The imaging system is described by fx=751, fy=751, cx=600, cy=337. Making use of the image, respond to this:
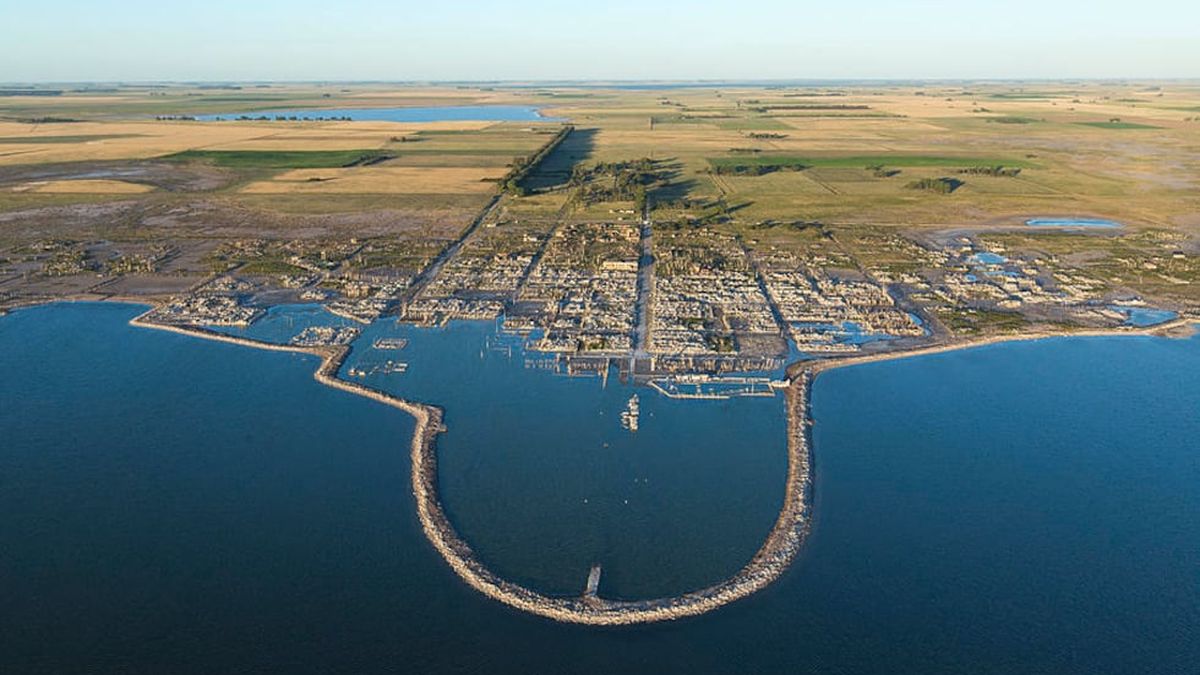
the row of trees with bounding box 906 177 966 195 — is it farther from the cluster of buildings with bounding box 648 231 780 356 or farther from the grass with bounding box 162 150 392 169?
the grass with bounding box 162 150 392 169

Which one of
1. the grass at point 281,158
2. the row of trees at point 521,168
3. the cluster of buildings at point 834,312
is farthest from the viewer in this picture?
the grass at point 281,158

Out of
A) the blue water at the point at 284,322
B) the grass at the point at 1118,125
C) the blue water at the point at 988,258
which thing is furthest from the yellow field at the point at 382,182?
the grass at the point at 1118,125

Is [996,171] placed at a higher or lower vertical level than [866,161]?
lower

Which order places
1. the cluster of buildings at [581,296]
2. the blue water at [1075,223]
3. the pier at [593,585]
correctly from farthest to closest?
the blue water at [1075,223]
the cluster of buildings at [581,296]
the pier at [593,585]

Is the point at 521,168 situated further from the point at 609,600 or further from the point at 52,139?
the point at 52,139

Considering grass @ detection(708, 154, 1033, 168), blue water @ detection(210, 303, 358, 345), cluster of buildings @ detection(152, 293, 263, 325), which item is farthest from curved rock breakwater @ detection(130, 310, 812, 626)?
grass @ detection(708, 154, 1033, 168)

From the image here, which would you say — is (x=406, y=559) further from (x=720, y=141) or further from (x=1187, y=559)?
(x=720, y=141)

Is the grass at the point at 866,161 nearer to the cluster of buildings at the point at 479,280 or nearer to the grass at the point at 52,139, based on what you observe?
the cluster of buildings at the point at 479,280

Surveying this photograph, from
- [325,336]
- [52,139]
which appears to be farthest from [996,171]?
[52,139]
